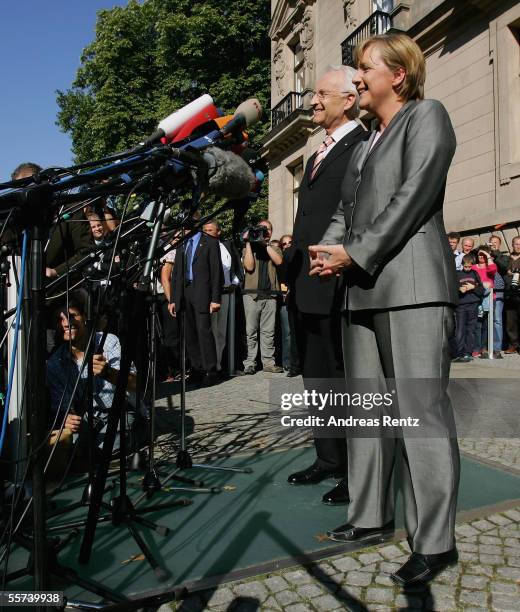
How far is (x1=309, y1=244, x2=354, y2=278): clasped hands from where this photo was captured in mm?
2389

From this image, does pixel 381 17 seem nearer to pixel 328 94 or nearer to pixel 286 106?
pixel 286 106

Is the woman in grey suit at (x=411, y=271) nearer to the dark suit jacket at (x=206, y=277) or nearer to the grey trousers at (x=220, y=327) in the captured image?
the dark suit jacket at (x=206, y=277)

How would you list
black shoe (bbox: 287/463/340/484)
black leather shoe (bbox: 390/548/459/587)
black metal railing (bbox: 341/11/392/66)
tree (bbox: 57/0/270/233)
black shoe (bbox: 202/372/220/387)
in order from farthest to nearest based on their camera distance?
tree (bbox: 57/0/270/233), black metal railing (bbox: 341/11/392/66), black shoe (bbox: 202/372/220/387), black shoe (bbox: 287/463/340/484), black leather shoe (bbox: 390/548/459/587)

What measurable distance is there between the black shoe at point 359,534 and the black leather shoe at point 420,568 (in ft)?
1.13

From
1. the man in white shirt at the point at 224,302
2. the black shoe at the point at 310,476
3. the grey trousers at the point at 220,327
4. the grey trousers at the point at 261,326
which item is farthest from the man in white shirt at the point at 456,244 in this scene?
the black shoe at the point at 310,476

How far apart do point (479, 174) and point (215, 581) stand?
12.1 metres

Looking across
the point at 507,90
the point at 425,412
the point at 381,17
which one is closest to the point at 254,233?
the point at 425,412

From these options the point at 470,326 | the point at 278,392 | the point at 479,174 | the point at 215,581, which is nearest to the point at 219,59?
the point at 479,174

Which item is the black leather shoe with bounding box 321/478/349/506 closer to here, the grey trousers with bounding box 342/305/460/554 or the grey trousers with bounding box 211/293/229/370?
the grey trousers with bounding box 342/305/460/554

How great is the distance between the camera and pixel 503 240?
11938 millimetres

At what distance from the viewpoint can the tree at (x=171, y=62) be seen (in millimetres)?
26547

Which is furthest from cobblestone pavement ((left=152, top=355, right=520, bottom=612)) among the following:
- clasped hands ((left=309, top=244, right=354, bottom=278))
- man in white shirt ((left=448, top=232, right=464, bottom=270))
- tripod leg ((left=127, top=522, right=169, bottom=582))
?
man in white shirt ((left=448, top=232, right=464, bottom=270))

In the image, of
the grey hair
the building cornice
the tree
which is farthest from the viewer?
the tree

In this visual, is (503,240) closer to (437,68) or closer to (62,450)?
(437,68)
